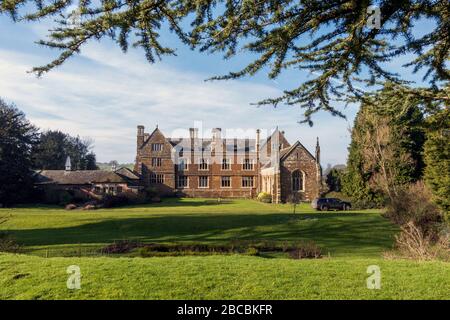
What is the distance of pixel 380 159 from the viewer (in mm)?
39188

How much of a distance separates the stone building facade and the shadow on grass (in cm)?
2664

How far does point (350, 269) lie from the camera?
848cm

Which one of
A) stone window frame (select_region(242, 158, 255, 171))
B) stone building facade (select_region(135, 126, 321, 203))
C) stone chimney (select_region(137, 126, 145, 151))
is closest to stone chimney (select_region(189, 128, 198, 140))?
stone building facade (select_region(135, 126, 321, 203))

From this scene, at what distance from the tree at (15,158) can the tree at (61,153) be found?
2384 centimetres

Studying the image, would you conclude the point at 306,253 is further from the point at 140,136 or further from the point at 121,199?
the point at 140,136

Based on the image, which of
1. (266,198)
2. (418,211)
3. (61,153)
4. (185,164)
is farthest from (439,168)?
(61,153)

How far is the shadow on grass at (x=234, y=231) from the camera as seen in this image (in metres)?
21.7

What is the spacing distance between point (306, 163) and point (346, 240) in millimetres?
28044

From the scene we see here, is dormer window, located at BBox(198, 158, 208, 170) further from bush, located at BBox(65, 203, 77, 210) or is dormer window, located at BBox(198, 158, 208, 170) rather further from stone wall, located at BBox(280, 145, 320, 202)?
bush, located at BBox(65, 203, 77, 210)

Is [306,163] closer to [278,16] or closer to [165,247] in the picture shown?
[165,247]

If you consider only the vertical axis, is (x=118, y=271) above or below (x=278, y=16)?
below

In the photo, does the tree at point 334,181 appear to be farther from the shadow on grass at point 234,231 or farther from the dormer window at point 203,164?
the shadow on grass at point 234,231
